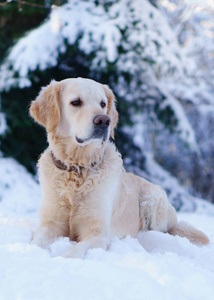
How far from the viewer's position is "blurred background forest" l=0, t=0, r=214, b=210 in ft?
19.0

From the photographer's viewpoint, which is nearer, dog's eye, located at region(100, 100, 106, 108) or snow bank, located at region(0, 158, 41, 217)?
dog's eye, located at region(100, 100, 106, 108)

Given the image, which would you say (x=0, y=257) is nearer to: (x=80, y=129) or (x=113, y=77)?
(x=80, y=129)

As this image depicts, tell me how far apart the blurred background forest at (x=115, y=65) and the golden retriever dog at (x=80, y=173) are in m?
2.34

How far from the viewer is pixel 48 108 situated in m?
2.75

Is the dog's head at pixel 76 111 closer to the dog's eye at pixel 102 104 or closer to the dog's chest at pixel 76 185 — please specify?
the dog's eye at pixel 102 104

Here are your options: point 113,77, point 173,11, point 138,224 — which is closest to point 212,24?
point 173,11

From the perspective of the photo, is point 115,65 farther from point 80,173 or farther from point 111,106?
point 80,173

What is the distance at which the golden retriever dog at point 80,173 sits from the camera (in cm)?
246

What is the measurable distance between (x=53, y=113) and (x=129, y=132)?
Result: 462cm

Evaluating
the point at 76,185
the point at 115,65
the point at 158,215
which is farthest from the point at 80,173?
the point at 115,65

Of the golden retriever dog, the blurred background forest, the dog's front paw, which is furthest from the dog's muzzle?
the blurred background forest

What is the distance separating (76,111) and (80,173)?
463 mm

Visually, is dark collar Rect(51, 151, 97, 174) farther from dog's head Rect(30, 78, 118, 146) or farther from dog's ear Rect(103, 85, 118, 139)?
dog's ear Rect(103, 85, 118, 139)

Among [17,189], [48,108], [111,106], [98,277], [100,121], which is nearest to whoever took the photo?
[98,277]
